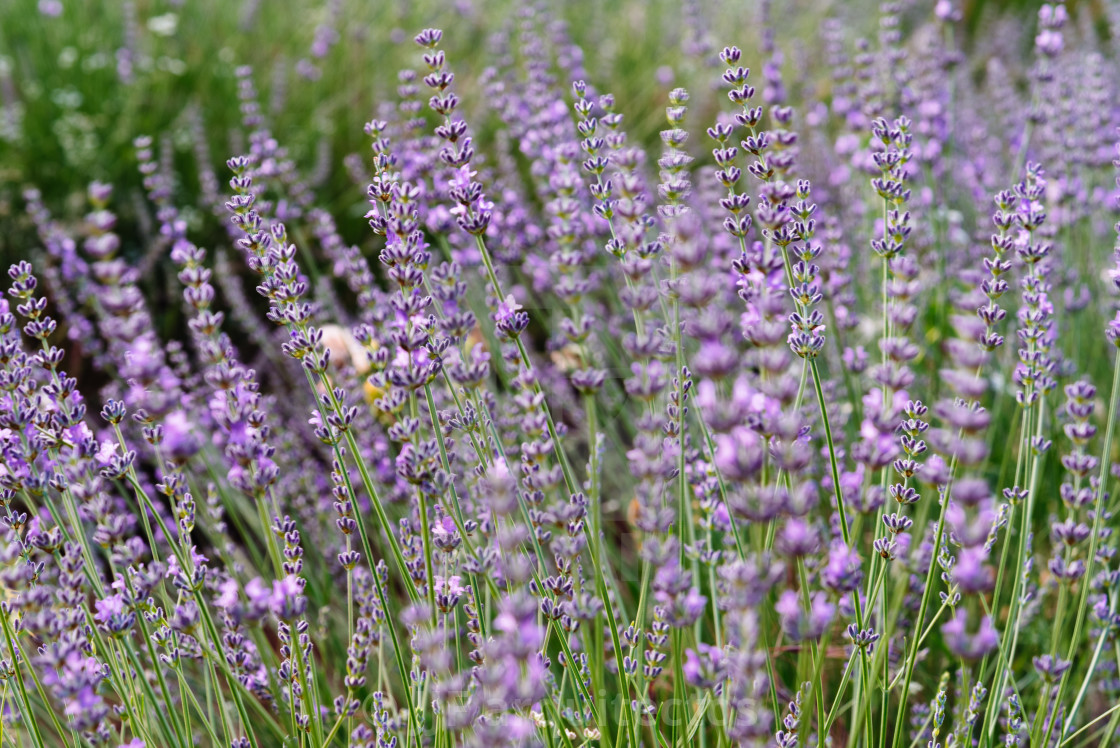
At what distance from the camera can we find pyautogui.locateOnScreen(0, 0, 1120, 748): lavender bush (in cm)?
110

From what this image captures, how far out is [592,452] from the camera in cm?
118

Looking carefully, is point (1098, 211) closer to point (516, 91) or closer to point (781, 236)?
point (516, 91)

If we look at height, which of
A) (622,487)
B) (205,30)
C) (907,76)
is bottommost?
(622,487)

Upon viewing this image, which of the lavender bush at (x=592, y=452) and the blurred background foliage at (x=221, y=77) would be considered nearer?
the lavender bush at (x=592, y=452)

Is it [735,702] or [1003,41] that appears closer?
[735,702]

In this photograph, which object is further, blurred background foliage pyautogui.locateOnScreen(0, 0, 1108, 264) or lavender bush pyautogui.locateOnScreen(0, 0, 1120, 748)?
blurred background foliage pyautogui.locateOnScreen(0, 0, 1108, 264)

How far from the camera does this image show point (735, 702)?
1.07 metres

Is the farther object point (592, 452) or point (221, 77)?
point (221, 77)

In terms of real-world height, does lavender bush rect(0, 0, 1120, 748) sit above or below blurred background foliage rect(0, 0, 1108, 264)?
below

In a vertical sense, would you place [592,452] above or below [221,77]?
below

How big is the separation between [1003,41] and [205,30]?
15.9 feet

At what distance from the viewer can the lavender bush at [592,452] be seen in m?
1.10

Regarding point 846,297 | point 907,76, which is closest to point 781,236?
point 846,297

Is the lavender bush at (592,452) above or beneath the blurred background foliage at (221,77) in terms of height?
beneath
